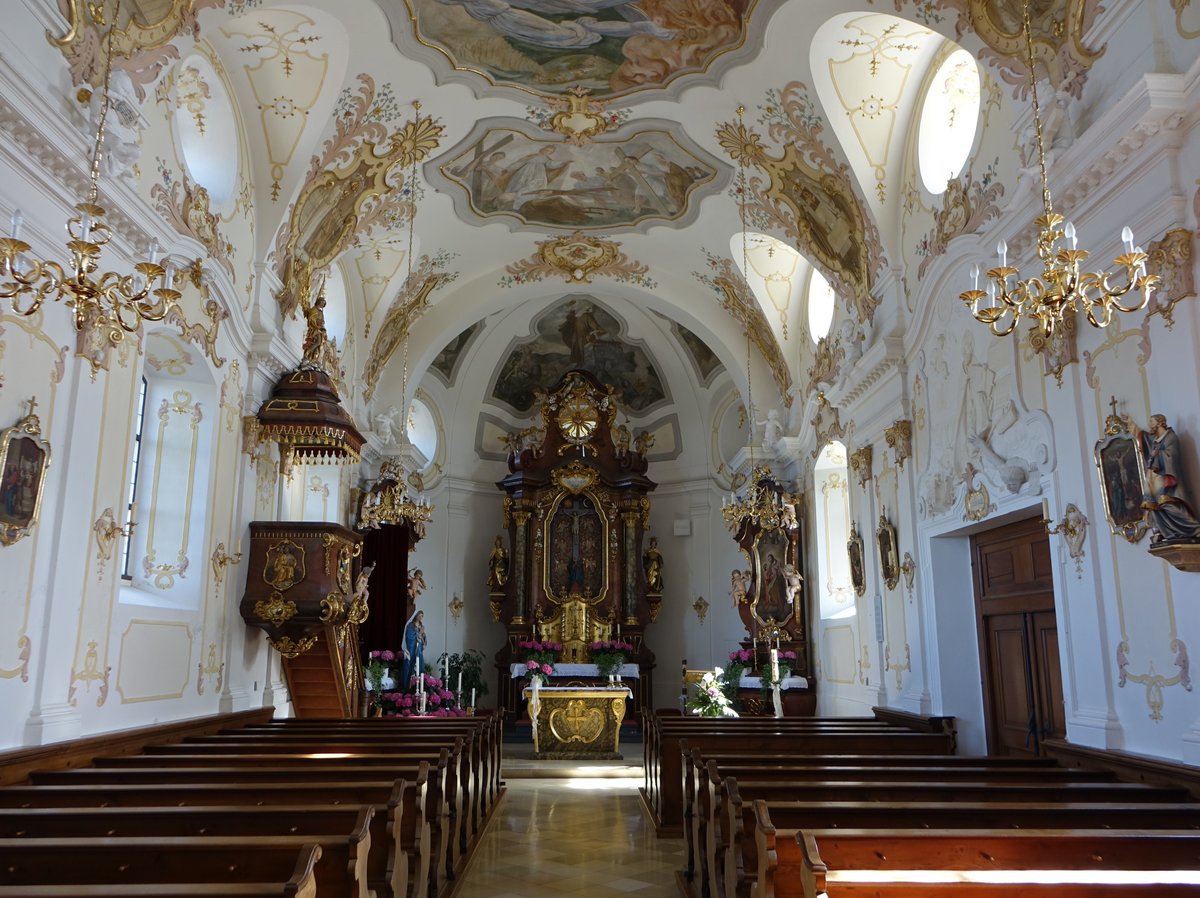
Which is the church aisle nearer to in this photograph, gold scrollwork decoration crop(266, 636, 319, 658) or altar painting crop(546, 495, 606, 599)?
gold scrollwork decoration crop(266, 636, 319, 658)

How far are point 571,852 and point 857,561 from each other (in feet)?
18.7

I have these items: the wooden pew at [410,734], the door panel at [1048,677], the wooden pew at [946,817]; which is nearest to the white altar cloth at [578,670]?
the wooden pew at [410,734]

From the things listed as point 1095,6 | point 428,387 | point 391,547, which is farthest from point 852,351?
point 428,387

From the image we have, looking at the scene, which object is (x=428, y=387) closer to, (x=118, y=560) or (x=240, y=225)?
(x=240, y=225)

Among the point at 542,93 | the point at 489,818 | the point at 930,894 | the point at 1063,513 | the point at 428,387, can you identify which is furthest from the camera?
the point at 428,387

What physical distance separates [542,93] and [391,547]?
786 centimetres

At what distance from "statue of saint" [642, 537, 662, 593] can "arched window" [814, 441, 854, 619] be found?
4546 millimetres

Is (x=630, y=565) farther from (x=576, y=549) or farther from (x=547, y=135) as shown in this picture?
(x=547, y=135)

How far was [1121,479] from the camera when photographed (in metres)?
5.86

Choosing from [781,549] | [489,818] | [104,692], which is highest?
[781,549]

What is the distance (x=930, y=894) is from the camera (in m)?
3.08

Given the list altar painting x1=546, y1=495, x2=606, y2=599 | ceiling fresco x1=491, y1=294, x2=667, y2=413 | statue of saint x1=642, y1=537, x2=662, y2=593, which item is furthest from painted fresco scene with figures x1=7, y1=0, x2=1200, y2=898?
ceiling fresco x1=491, y1=294, x2=667, y2=413

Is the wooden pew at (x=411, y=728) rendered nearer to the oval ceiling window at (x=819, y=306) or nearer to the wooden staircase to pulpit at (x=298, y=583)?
the wooden staircase to pulpit at (x=298, y=583)

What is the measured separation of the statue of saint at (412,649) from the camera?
600 inches
